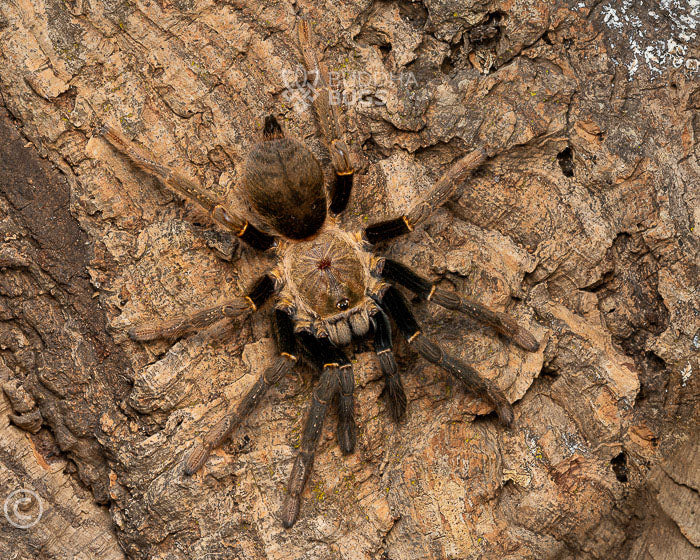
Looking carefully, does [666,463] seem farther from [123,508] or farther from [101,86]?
[101,86]

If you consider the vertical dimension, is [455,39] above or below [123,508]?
above

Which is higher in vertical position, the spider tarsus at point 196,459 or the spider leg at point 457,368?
the spider leg at point 457,368

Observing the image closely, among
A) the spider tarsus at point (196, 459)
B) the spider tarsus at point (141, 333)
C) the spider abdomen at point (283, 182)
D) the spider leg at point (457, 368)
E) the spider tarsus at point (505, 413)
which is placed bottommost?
the spider tarsus at point (505, 413)

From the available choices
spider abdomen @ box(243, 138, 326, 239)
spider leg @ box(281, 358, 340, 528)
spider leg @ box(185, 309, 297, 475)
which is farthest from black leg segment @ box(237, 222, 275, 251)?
spider leg @ box(281, 358, 340, 528)

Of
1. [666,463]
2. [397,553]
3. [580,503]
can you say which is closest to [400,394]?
[397,553]

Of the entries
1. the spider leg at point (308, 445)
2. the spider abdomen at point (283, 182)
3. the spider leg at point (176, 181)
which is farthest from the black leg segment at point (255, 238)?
the spider leg at point (308, 445)

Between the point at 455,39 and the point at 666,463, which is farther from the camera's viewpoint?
the point at 455,39

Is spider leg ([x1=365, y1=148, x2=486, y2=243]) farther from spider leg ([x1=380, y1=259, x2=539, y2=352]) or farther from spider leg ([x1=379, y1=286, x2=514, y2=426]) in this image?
spider leg ([x1=379, y1=286, x2=514, y2=426])

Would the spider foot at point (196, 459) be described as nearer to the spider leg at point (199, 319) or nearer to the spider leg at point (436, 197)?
the spider leg at point (199, 319)
